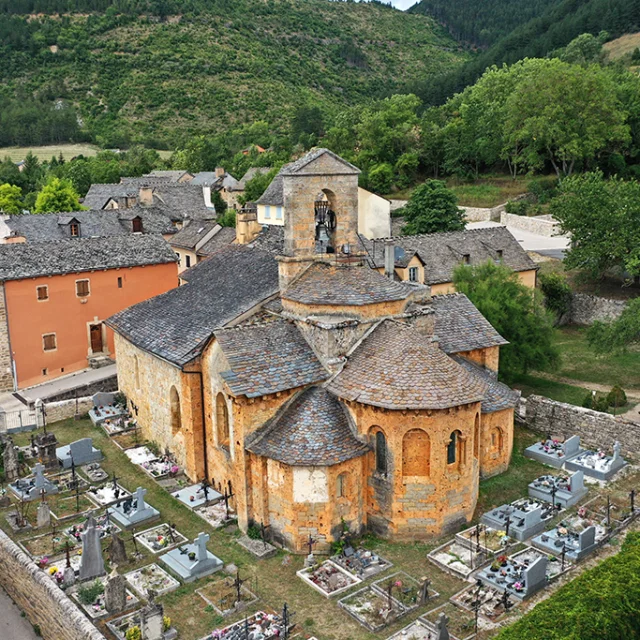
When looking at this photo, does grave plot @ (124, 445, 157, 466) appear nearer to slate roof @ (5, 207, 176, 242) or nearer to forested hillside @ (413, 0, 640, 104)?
slate roof @ (5, 207, 176, 242)

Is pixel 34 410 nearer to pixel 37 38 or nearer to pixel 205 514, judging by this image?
pixel 205 514

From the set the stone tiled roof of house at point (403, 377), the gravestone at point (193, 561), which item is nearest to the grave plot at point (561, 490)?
the stone tiled roof of house at point (403, 377)

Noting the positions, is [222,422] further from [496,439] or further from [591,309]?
[591,309]

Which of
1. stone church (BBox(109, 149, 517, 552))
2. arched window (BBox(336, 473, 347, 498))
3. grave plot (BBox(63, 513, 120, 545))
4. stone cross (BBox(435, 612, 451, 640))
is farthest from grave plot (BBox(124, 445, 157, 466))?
stone cross (BBox(435, 612, 451, 640))

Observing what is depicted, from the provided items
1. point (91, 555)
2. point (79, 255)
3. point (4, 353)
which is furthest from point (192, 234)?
point (91, 555)

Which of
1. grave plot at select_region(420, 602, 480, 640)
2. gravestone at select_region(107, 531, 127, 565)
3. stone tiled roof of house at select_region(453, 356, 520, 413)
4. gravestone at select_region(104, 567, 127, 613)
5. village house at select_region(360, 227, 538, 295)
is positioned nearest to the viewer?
grave plot at select_region(420, 602, 480, 640)

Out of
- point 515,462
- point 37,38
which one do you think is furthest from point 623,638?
point 37,38
